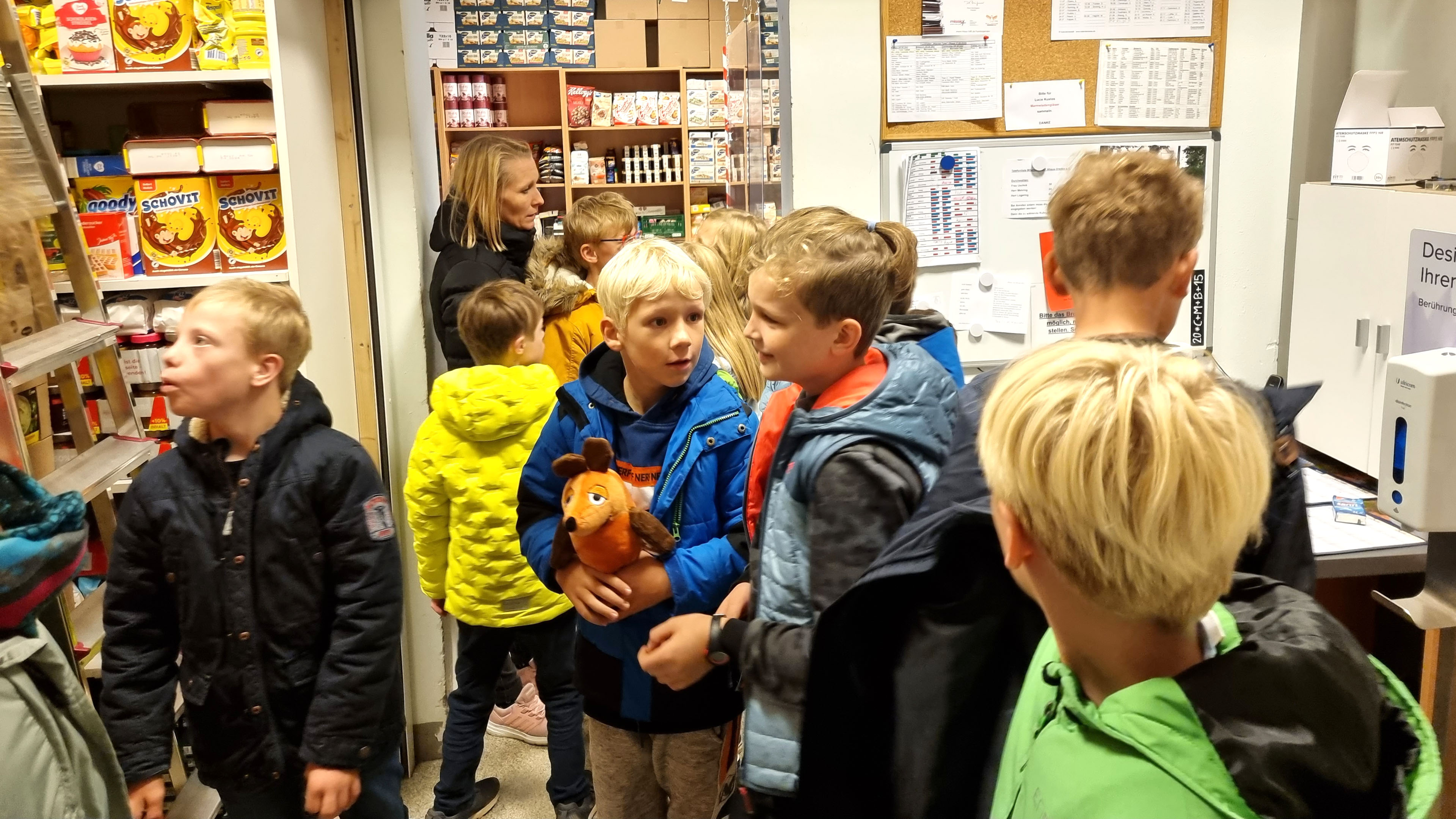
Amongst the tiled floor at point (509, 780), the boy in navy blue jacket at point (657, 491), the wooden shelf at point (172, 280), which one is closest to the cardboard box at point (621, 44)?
the wooden shelf at point (172, 280)

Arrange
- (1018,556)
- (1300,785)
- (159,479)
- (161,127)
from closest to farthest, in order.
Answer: (1300,785), (1018,556), (159,479), (161,127)

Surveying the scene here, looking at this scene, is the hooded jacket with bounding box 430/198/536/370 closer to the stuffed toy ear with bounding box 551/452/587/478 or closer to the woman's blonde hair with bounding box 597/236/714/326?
the woman's blonde hair with bounding box 597/236/714/326

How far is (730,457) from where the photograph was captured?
5.58 feet

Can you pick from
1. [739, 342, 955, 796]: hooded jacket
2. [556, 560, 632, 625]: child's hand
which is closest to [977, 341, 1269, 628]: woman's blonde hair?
[739, 342, 955, 796]: hooded jacket

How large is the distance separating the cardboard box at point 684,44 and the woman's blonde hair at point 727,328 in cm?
398

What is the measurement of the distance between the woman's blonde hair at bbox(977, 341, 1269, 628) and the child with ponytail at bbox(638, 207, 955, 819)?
0.39m

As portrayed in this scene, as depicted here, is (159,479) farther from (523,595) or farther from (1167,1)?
(1167,1)

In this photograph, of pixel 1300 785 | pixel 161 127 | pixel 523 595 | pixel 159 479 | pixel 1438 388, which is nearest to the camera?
pixel 1300 785

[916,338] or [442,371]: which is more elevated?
[916,338]

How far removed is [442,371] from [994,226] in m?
1.81

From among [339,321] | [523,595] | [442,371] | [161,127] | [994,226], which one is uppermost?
[161,127]

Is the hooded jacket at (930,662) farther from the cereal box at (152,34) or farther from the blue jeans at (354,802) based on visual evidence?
the cereal box at (152,34)

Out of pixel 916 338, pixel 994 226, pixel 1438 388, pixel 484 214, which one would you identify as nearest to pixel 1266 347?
pixel 994 226

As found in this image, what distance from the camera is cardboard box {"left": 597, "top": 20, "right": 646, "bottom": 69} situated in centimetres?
602
